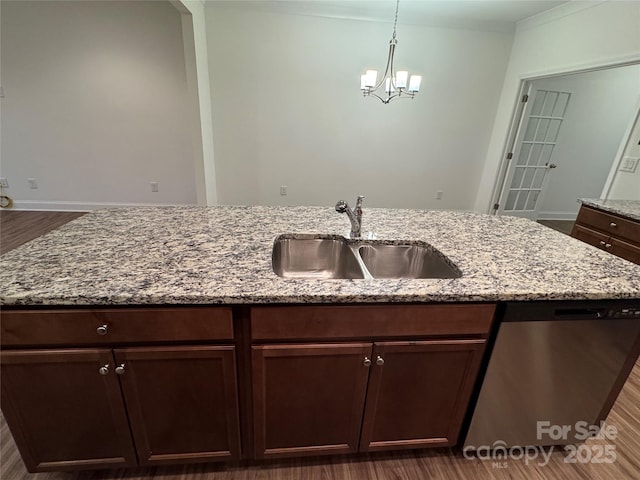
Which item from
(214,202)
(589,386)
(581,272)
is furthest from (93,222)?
(214,202)

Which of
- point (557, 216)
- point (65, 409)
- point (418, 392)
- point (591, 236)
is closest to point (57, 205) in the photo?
point (65, 409)

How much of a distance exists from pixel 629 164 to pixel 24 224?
6650 millimetres

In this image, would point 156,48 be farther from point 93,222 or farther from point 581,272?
point 581,272

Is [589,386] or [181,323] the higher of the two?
[181,323]

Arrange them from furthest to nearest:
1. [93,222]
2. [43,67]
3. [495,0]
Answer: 1. [43,67]
2. [495,0]
3. [93,222]

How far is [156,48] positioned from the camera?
390 centimetres

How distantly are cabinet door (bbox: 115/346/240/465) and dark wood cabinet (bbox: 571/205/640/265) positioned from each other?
272 centimetres

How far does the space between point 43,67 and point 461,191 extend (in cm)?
590

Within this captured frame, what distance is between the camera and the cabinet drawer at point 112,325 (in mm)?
919

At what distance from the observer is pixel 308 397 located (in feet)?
3.77

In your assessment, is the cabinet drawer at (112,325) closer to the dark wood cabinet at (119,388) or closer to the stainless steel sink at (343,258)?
the dark wood cabinet at (119,388)

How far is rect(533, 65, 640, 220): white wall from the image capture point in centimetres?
409

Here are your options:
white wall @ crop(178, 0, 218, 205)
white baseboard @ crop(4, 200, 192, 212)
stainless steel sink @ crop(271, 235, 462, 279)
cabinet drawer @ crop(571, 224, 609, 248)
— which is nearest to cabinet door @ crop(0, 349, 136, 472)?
stainless steel sink @ crop(271, 235, 462, 279)

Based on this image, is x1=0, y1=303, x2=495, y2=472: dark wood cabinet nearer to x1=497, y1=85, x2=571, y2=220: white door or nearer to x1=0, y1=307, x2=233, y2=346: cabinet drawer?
x1=0, y1=307, x2=233, y2=346: cabinet drawer
